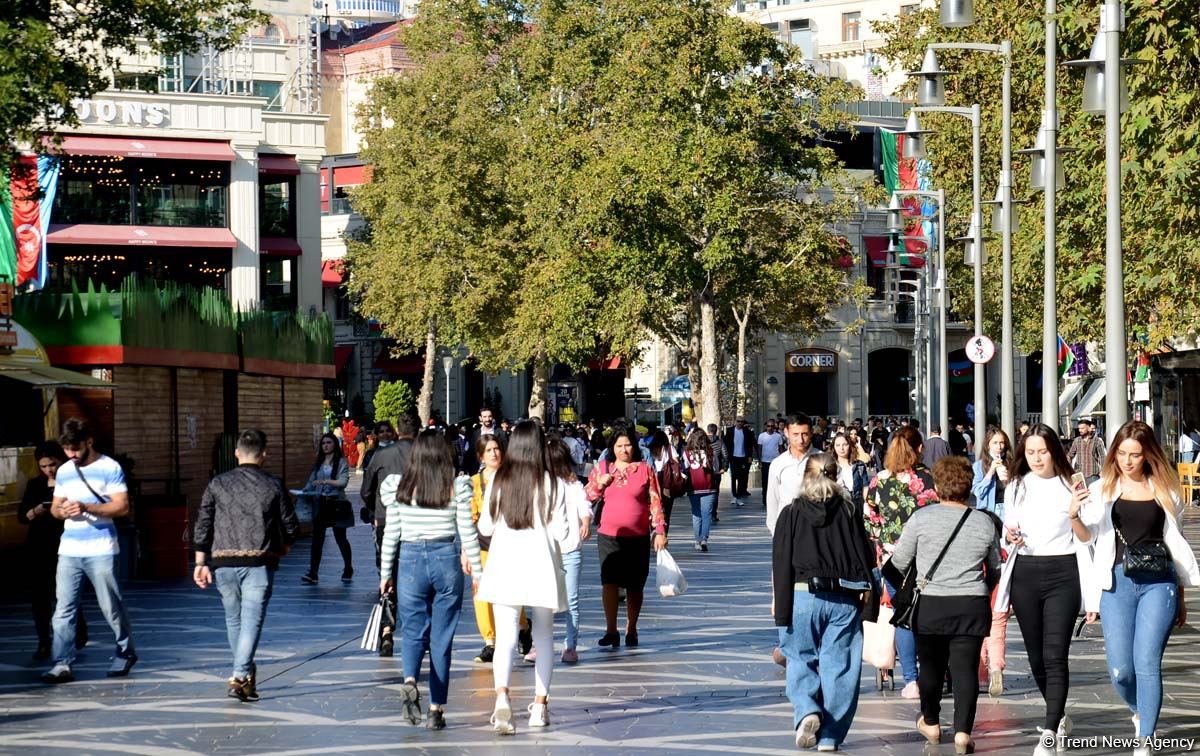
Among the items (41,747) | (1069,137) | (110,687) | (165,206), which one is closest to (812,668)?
(41,747)

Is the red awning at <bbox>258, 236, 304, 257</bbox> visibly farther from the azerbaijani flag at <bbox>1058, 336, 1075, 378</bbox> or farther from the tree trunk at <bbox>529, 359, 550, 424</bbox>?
the azerbaijani flag at <bbox>1058, 336, 1075, 378</bbox>

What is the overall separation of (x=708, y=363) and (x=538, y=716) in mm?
36757

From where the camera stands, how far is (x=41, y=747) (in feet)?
34.3

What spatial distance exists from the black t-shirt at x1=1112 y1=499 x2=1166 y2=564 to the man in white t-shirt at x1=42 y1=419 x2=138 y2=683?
6595mm

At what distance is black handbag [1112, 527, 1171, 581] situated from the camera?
9695mm

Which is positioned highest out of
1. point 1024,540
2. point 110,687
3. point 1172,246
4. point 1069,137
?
point 1069,137

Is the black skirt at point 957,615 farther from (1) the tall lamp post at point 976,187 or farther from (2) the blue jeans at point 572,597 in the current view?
(1) the tall lamp post at point 976,187

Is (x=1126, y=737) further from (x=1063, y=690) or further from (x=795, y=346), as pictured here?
(x=795, y=346)

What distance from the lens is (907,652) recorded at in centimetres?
1209

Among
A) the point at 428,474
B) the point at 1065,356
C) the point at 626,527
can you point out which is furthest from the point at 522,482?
the point at 1065,356

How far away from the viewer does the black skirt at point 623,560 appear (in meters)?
15.2

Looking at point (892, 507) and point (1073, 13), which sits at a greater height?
point (1073, 13)

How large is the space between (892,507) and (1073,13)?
12.3 meters

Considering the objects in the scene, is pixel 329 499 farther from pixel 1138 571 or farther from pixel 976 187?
pixel 976 187
